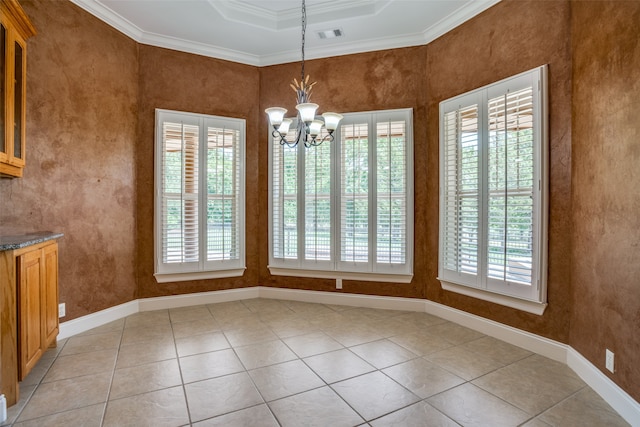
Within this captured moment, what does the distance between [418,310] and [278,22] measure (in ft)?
12.2

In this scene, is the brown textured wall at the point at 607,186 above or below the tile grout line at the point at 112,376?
above

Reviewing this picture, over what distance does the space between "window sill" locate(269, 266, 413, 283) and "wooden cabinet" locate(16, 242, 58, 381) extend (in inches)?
93.2

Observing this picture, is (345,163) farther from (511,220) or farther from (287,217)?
(511,220)

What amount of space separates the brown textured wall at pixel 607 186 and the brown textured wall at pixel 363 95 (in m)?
1.58

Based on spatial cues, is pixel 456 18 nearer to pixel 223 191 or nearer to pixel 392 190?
pixel 392 190

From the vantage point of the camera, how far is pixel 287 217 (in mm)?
4461

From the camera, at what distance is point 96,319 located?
355 cm

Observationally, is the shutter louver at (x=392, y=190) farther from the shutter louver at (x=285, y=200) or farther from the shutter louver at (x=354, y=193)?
the shutter louver at (x=285, y=200)

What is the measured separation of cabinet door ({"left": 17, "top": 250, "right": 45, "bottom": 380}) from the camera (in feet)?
7.21

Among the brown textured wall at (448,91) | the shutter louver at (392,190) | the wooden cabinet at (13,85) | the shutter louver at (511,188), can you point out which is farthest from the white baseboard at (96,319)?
the shutter louver at (511,188)

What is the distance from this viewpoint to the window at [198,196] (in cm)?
408

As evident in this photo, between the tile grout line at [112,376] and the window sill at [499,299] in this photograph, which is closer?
the tile grout line at [112,376]

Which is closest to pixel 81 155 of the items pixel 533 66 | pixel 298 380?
pixel 298 380

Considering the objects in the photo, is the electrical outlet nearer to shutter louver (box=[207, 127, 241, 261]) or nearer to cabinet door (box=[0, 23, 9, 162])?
shutter louver (box=[207, 127, 241, 261])
